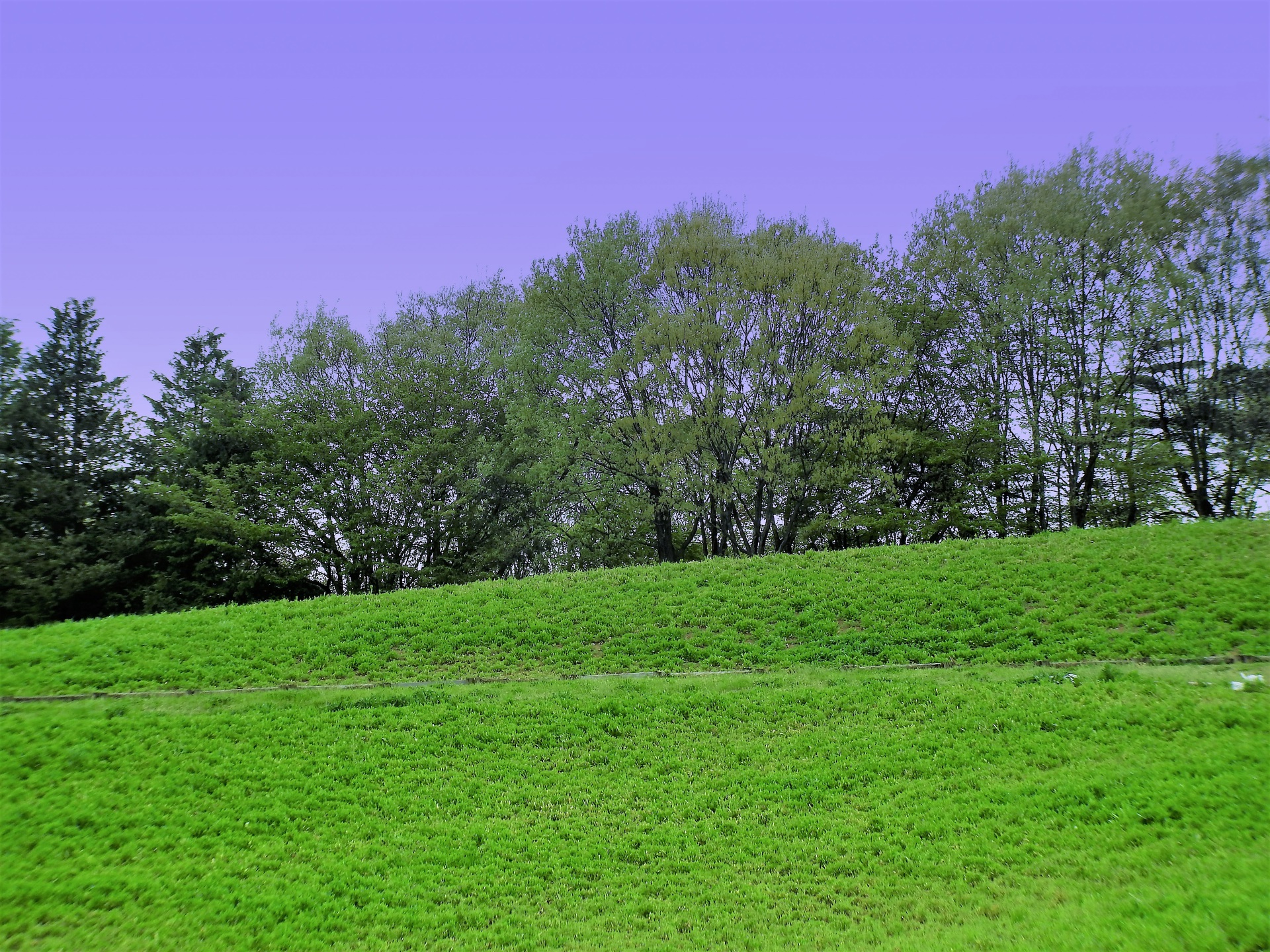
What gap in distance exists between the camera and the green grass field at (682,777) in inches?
299

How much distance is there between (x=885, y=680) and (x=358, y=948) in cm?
989

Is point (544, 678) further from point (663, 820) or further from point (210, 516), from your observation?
point (210, 516)

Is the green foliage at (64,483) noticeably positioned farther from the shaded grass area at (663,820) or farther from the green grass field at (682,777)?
the shaded grass area at (663,820)

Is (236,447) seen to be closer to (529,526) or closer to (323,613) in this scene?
(529,526)

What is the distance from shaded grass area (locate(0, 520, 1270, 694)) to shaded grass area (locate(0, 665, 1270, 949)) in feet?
6.66

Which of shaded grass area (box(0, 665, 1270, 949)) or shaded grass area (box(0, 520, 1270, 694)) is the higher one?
shaded grass area (box(0, 520, 1270, 694))

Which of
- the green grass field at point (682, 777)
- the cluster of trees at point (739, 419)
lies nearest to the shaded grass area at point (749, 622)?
the green grass field at point (682, 777)

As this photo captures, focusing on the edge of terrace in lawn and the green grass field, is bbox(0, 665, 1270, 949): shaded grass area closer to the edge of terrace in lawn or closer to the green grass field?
the green grass field

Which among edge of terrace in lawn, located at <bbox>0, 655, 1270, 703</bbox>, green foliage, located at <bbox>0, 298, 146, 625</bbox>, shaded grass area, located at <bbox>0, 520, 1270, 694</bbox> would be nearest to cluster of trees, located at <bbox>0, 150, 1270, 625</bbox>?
green foliage, located at <bbox>0, 298, 146, 625</bbox>

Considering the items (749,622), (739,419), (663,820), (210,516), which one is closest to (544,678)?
(749,622)

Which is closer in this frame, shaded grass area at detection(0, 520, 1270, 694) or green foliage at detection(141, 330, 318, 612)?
shaded grass area at detection(0, 520, 1270, 694)

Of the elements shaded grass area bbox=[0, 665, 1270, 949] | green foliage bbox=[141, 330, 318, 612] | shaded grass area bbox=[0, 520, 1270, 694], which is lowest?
shaded grass area bbox=[0, 665, 1270, 949]

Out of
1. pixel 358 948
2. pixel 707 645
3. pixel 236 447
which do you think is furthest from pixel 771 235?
pixel 358 948

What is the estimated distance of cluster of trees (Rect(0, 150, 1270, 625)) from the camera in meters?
28.8
